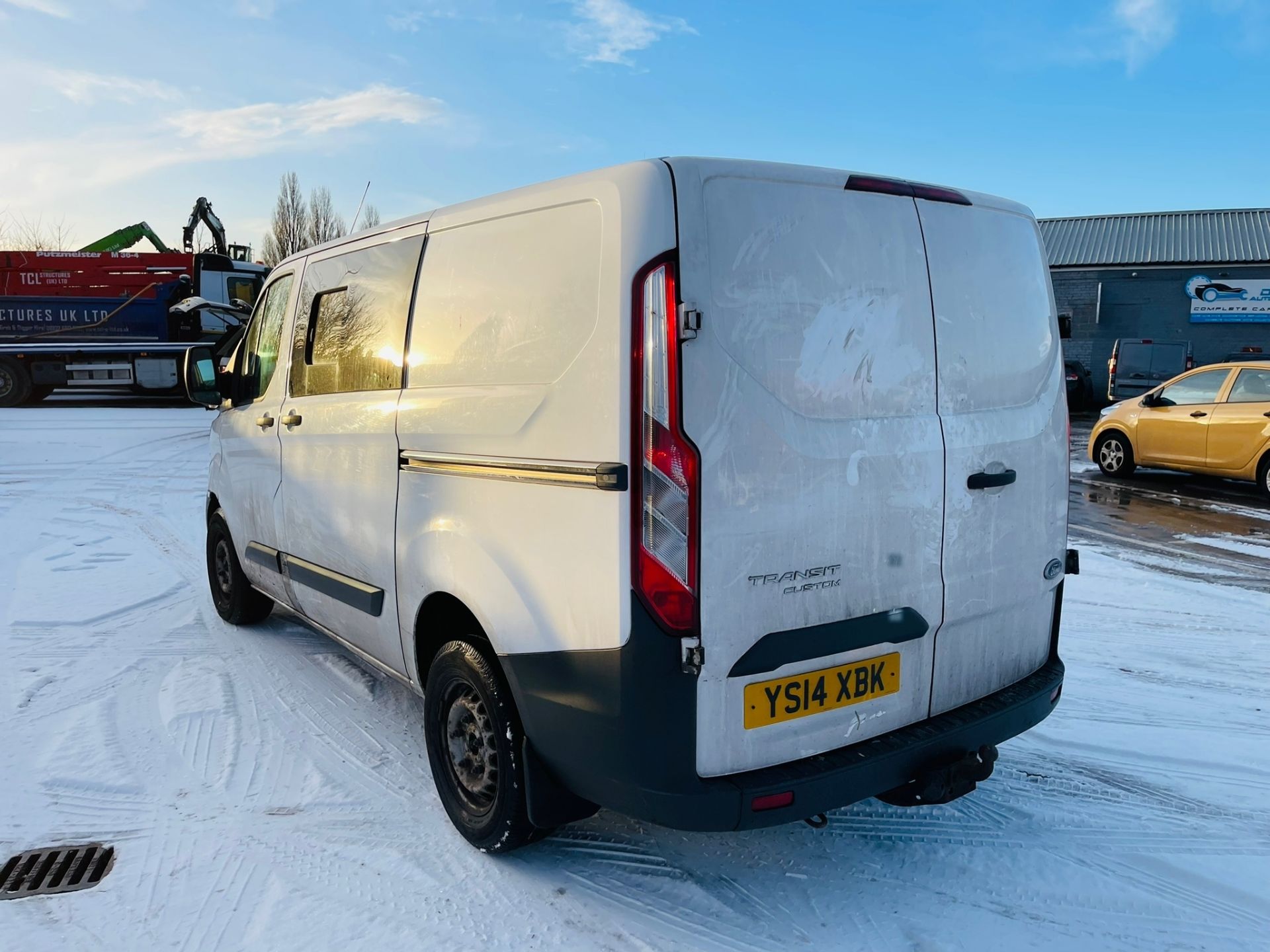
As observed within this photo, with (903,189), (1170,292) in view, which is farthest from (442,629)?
(1170,292)

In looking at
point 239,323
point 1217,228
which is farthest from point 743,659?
point 1217,228

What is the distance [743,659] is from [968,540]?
927mm

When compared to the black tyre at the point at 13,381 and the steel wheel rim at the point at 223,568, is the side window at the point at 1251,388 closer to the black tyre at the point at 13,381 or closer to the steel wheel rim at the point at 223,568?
the steel wheel rim at the point at 223,568

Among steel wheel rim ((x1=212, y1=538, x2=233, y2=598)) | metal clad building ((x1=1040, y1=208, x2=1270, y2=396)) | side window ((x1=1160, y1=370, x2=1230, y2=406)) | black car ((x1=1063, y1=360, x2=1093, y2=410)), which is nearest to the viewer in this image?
steel wheel rim ((x1=212, y1=538, x2=233, y2=598))

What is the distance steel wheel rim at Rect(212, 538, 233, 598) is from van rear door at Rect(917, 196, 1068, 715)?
4.13 meters

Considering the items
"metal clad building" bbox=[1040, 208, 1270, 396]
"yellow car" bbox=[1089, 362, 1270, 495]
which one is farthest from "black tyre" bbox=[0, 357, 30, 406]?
"metal clad building" bbox=[1040, 208, 1270, 396]

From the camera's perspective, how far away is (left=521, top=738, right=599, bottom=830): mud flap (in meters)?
2.68

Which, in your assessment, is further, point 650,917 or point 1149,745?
point 1149,745

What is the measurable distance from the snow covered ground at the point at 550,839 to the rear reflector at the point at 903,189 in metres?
2.12

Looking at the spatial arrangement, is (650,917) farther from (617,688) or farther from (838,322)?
(838,322)

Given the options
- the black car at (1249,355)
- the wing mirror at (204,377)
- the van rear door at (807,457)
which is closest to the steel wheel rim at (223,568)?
the wing mirror at (204,377)

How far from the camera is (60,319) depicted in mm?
21484

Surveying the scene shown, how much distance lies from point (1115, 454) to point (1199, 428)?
4.13 ft

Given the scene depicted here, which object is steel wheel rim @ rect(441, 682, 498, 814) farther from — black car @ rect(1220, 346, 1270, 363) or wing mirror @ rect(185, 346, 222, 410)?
black car @ rect(1220, 346, 1270, 363)
